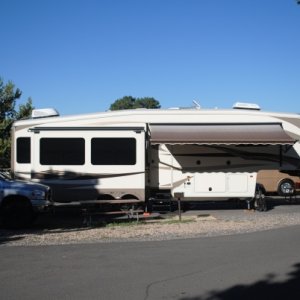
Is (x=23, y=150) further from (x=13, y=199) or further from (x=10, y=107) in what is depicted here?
(x=10, y=107)

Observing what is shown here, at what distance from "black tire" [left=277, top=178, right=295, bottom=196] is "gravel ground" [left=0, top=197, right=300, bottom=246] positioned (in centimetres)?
449

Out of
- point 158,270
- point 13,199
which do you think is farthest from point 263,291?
point 13,199

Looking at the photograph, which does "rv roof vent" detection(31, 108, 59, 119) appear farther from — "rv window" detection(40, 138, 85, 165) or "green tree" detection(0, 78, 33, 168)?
"green tree" detection(0, 78, 33, 168)

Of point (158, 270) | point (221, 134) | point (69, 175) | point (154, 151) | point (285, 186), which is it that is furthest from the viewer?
point (285, 186)

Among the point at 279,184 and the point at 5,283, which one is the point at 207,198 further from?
the point at 5,283

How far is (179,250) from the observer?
9.77 metres

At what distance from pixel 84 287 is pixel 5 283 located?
3.84 ft

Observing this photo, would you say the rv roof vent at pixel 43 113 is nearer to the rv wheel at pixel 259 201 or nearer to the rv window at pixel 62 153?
the rv window at pixel 62 153

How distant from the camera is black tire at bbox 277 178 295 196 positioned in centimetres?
2177

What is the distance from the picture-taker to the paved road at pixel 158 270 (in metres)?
6.61

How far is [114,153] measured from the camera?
16359mm

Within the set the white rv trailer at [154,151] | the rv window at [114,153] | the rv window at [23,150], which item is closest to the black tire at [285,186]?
the white rv trailer at [154,151]

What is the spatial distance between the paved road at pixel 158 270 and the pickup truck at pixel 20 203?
329cm

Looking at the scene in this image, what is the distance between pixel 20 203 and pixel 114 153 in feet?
12.3
